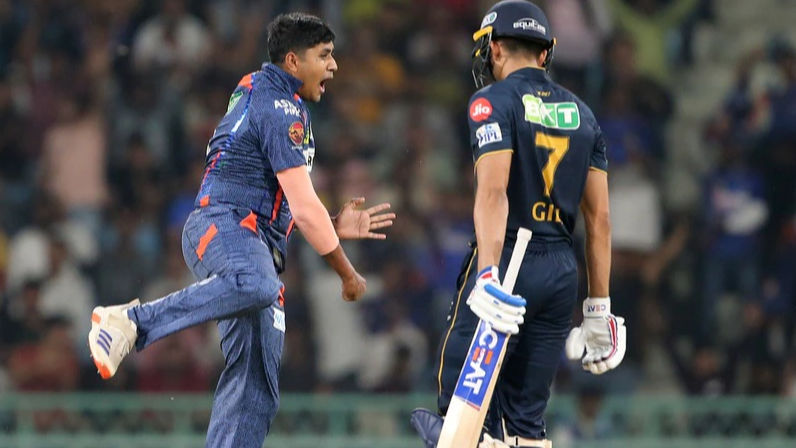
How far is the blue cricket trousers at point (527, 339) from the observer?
680 cm

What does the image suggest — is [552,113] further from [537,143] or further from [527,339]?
[527,339]

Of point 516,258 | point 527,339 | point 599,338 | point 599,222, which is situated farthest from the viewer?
point 599,338

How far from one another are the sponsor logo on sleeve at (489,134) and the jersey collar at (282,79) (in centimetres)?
97

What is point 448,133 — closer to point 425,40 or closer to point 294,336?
point 425,40

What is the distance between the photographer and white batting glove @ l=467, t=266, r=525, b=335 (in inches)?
253

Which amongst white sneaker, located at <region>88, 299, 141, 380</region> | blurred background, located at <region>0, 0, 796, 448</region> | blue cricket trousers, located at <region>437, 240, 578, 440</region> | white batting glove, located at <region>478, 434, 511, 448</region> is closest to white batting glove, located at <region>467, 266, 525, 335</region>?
blue cricket trousers, located at <region>437, 240, 578, 440</region>

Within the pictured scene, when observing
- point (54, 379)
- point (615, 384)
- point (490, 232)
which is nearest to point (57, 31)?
point (54, 379)

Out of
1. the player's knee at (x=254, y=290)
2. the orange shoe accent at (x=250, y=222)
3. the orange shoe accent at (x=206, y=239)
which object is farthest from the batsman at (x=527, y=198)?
the orange shoe accent at (x=206, y=239)

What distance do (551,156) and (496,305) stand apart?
82 cm

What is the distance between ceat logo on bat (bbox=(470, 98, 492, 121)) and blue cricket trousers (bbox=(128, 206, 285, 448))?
3.86ft

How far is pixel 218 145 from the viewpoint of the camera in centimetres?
691

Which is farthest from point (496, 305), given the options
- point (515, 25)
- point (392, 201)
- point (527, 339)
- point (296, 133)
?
point (392, 201)

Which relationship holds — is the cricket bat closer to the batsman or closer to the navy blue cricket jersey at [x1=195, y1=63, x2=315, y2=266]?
the batsman

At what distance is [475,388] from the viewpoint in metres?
6.54
